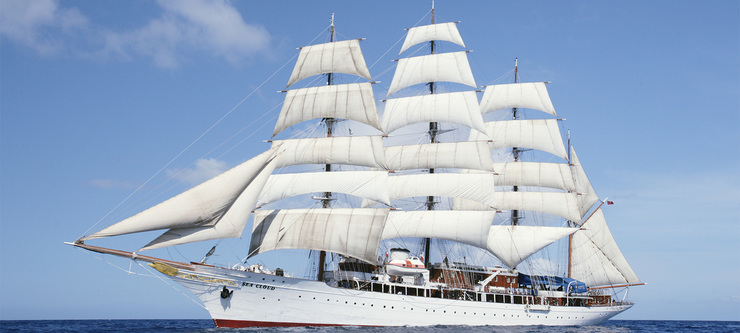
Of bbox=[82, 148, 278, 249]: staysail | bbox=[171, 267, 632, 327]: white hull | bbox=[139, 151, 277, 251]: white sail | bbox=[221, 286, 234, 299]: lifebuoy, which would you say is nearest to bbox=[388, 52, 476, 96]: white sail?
bbox=[139, 151, 277, 251]: white sail

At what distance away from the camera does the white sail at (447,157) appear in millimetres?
55188

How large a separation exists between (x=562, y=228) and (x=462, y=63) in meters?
19.4

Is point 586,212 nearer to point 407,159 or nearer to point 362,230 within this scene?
point 407,159

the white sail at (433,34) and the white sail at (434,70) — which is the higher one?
the white sail at (433,34)

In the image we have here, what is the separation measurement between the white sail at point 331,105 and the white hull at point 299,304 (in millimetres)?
13980

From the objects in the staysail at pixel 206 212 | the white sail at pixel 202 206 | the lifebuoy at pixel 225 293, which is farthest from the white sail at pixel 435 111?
the lifebuoy at pixel 225 293

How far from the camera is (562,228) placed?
60688 mm

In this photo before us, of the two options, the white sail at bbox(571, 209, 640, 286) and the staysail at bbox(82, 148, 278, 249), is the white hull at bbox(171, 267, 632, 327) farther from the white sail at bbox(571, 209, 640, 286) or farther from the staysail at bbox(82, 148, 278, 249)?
the white sail at bbox(571, 209, 640, 286)

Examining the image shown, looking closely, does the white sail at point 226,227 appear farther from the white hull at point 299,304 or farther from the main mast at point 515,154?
the main mast at point 515,154

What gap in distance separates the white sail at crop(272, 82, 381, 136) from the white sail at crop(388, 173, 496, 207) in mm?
10256

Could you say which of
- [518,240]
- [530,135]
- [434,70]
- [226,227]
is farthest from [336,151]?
[530,135]

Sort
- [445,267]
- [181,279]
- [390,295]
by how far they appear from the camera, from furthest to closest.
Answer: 1. [445,267]
2. [390,295]
3. [181,279]

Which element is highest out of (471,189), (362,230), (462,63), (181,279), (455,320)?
(462,63)

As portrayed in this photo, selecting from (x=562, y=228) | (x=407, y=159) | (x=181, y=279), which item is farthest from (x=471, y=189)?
(x=181, y=279)
